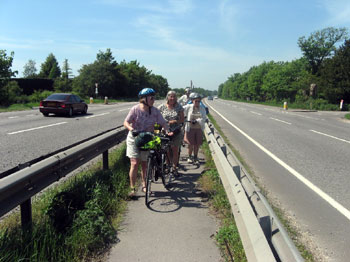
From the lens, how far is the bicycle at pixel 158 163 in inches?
188

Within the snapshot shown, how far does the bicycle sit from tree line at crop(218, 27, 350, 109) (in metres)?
43.5

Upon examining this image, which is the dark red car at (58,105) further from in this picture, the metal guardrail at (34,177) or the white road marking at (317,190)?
the metal guardrail at (34,177)

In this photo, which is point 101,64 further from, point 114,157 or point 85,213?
point 85,213

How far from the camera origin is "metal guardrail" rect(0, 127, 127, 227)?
8.86ft

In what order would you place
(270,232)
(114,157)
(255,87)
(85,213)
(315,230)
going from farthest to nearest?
1. (255,87)
2. (114,157)
3. (315,230)
4. (85,213)
5. (270,232)

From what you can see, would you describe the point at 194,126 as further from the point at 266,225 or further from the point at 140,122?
the point at 266,225

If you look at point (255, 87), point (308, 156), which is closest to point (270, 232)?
point (308, 156)

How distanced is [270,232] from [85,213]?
2.22 meters

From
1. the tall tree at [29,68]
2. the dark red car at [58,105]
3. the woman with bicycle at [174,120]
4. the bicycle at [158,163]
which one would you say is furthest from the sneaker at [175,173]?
the tall tree at [29,68]

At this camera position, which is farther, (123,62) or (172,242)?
(123,62)

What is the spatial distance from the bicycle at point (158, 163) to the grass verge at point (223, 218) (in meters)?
0.69

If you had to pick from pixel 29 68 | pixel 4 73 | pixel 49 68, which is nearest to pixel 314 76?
pixel 4 73

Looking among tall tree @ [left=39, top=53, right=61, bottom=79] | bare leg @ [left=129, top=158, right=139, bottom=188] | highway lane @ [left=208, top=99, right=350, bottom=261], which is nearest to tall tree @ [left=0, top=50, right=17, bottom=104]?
highway lane @ [left=208, top=99, right=350, bottom=261]

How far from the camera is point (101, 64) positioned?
6006 centimetres
